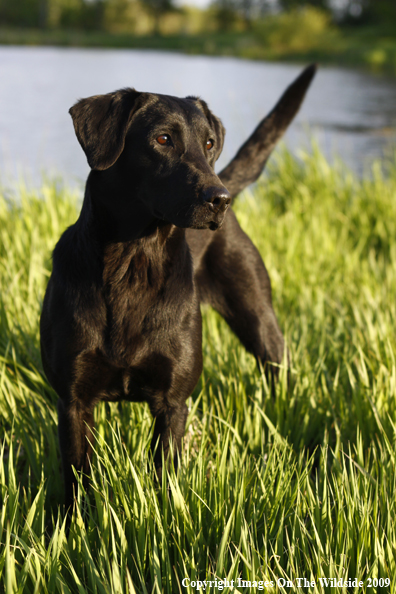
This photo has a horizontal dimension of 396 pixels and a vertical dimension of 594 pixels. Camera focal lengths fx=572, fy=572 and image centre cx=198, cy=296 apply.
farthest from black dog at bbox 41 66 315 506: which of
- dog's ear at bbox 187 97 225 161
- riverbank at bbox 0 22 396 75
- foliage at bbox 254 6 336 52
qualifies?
foliage at bbox 254 6 336 52

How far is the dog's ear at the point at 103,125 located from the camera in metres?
1.99

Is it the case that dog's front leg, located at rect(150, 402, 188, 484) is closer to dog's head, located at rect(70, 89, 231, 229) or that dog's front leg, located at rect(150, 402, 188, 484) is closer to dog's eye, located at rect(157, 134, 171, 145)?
dog's head, located at rect(70, 89, 231, 229)

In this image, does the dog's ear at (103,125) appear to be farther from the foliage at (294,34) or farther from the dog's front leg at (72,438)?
the foliage at (294,34)

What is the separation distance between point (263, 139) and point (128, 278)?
5.30 feet

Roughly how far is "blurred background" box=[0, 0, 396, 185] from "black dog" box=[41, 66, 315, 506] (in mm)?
655

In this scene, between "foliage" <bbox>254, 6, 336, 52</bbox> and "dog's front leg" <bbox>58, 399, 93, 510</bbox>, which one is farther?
"foliage" <bbox>254, 6, 336, 52</bbox>

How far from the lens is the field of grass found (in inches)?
68.9

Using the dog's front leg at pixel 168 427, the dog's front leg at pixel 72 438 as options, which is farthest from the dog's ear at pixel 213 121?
the dog's front leg at pixel 72 438

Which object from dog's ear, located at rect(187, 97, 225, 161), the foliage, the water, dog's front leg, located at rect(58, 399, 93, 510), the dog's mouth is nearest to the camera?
the dog's mouth

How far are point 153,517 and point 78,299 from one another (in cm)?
80

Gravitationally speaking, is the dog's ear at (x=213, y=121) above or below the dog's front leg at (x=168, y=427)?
above

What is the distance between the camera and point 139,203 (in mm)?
2072

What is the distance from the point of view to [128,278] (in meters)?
2.12

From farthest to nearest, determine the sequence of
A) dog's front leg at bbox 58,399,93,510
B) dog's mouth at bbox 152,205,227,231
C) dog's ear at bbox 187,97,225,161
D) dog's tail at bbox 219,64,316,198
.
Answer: dog's tail at bbox 219,64,316,198 < dog's ear at bbox 187,97,225,161 < dog's front leg at bbox 58,399,93,510 < dog's mouth at bbox 152,205,227,231
